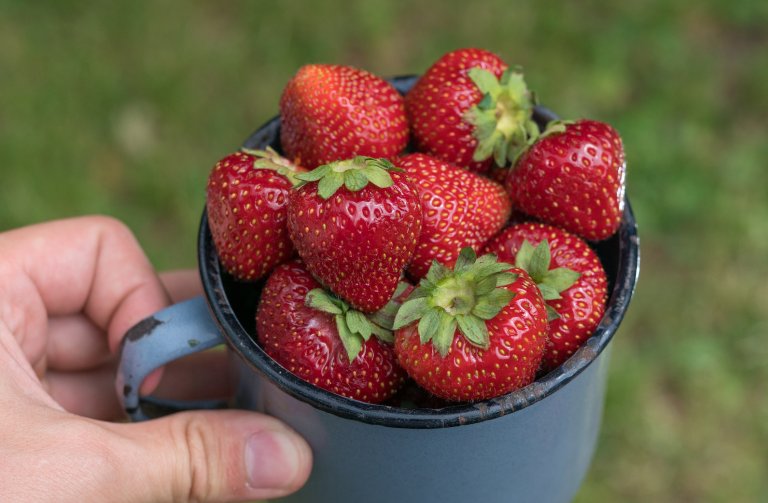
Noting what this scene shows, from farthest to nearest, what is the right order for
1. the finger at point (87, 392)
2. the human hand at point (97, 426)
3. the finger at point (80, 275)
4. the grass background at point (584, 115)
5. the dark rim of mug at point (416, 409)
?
the grass background at point (584, 115)
the finger at point (87, 392)
the finger at point (80, 275)
the human hand at point (97, 426)
the dark rim of mug at point (416, 409)

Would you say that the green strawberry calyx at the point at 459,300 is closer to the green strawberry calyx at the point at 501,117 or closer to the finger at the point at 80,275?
the green strawberry calyx at the point at 501,117

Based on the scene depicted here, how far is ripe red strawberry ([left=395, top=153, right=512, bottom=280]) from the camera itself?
0.81m

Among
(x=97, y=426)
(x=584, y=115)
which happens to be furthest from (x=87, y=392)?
(x=584, y=115)

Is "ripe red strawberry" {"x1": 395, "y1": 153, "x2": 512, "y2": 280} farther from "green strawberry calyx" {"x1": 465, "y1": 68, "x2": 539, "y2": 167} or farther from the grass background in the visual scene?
the grass background

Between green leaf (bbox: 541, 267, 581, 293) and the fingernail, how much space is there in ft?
0.85

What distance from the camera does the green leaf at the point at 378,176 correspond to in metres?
0.73

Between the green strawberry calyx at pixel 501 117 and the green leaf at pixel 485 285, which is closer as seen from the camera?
the green leaf at pixel 485 285

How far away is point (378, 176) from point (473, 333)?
0.14 metres

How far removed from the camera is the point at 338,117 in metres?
0.84

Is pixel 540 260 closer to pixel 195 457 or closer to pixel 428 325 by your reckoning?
pixel 428 325

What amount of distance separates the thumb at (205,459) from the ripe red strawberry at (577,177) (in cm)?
31

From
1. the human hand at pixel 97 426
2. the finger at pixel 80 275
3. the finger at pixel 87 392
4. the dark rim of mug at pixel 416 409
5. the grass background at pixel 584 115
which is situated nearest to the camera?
the dark rim of mug at pixel 416 409

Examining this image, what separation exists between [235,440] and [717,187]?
1.19 m

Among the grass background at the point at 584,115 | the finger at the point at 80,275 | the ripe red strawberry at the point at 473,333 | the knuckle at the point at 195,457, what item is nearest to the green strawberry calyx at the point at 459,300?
the ripe red strawberry at the point at 473,333
